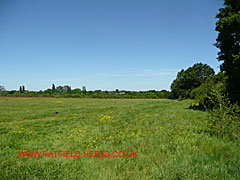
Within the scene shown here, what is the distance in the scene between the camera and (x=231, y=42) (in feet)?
49.8

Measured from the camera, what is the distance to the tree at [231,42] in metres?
13.6

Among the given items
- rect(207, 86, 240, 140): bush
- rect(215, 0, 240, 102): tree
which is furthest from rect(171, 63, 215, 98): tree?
rect(207, 86, 240, 140): bush

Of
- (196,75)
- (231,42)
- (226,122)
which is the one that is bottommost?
(226,122)

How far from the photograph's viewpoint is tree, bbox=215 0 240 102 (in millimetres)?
13576

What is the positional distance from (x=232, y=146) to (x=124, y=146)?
380 cm

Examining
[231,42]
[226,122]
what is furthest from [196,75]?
[226,122]

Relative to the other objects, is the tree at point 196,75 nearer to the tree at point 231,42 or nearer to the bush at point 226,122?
the tree at point 231,42

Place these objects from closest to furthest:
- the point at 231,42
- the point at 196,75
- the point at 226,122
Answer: the point at 226,122, the point at 231,42, the point at 196,75

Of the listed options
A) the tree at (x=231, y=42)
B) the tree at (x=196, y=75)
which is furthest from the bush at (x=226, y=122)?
the tree at (x=196, y=75)

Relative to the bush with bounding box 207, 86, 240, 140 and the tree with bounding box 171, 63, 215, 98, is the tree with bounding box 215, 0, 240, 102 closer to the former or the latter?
the bush with bounding box 207, 86, 240, 140

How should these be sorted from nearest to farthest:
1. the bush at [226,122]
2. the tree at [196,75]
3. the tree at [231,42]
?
the bush at [226,122]
the tree at [231,42]
the tree at [196,75]

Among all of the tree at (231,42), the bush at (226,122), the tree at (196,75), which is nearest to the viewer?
the bush at (226,122)

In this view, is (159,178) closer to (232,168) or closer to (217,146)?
(232,168)

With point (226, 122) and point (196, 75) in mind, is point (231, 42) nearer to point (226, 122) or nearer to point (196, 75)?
point (226, 122)
